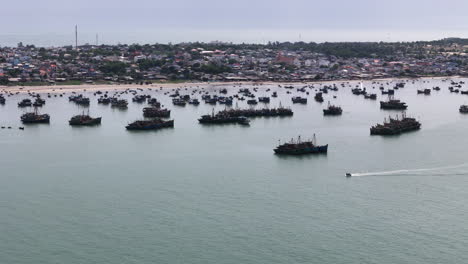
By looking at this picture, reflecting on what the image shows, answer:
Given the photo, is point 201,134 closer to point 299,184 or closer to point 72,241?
point 299,184

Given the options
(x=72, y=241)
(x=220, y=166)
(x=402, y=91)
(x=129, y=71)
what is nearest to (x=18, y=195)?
(x=72, y=241)

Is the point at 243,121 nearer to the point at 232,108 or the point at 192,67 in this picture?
the point at 232,108

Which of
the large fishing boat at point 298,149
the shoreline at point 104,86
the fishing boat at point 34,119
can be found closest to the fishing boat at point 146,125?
the fishing boat at point 34,119

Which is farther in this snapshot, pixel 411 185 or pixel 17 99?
pixel 17 99

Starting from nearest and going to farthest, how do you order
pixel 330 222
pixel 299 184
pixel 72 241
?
pixel 72 241 < pixel 330 222 < pixel 299 184

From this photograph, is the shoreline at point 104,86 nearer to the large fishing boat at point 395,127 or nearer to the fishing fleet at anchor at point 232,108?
the fishing fleet at anchor at point 232,108

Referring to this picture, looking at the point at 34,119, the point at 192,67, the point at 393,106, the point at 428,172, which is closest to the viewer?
the point at 428,172

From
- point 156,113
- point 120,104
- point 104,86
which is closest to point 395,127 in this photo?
point 156,113

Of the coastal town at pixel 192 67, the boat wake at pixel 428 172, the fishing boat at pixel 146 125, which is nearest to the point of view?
the boat wake at pixel 428 172
